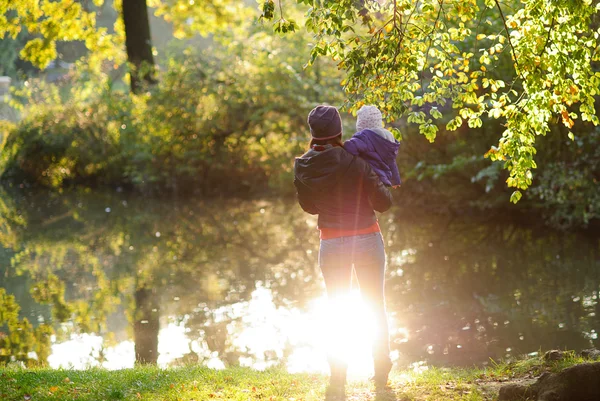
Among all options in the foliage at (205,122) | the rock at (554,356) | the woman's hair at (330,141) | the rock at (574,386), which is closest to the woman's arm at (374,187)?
the woman's hair at (330,141)

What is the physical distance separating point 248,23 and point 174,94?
6577mm

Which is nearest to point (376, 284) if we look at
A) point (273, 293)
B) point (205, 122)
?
point (273, 293)

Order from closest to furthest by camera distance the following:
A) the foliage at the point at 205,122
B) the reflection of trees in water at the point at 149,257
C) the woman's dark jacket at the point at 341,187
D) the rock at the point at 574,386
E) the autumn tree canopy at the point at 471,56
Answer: the rock at the point at 574,386, the autumn tree canopy at the point at 471,56, the woman's dark jacket at the point at 341,187, the reflection of trees in water at the point at 149,257, the foliage at the point at 205,122

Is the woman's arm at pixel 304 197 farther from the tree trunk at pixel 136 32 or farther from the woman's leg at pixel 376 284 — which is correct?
the tree trunk at pixel 136 32

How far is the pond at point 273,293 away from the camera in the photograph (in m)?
8.65

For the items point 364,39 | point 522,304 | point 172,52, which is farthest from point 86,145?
point 364,39

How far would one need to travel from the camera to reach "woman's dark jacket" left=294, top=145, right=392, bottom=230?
5.46 metres

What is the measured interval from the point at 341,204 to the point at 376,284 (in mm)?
647

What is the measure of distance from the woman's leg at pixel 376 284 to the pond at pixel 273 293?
0.90 m

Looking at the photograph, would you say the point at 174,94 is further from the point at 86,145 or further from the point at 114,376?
the point at 114,376

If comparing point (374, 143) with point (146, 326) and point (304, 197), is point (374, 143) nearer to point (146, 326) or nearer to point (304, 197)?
point (304, 197)

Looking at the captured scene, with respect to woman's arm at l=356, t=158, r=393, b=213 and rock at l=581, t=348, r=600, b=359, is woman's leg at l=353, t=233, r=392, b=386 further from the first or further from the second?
rock at l=581, t=348, r=600, b=359

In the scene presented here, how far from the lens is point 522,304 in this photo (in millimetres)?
10070

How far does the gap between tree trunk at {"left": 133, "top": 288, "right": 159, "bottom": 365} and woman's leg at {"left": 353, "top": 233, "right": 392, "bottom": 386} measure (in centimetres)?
320
